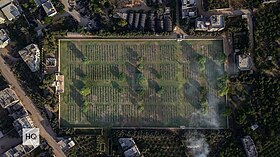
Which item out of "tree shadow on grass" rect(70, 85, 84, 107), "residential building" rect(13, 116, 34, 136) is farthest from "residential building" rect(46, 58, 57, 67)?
"residential building" rect(13, 116, 34, 136)

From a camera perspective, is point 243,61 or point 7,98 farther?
point 243,61

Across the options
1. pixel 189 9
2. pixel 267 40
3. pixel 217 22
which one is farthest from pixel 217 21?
pixel 267 40

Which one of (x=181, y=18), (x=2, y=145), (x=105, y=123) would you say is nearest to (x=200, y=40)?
(x=181, y=18)

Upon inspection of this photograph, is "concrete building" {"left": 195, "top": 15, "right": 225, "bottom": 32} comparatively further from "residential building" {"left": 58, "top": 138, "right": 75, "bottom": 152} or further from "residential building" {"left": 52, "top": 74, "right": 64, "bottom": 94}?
"residential building" {"left": 58, "top": 138, "right": 75, "bottom": 152}

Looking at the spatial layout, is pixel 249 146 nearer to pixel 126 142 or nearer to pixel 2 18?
pixel 126 142

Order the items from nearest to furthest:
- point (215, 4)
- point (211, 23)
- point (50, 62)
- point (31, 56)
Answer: point (31, 56)
point (211, 23)
point (50, 62)
point (215, 4)

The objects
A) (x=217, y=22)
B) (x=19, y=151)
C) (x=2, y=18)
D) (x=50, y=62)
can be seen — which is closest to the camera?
(x=19, y=151)
